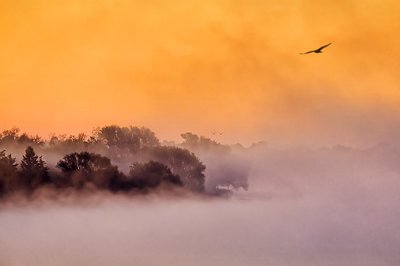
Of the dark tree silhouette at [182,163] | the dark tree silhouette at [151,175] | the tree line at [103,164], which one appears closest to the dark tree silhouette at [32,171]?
the tree line at [103,164]

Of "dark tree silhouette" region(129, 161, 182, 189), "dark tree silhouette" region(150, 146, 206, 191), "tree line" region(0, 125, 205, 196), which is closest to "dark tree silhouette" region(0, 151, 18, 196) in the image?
"tree line" region(0, 125, 205, 196)

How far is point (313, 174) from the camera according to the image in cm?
10594

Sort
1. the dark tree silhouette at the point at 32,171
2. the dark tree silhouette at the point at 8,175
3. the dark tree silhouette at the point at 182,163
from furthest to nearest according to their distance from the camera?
the dark tree silhouette at the point at 182,163, the dark tree silhouette at the point at 32,171, the dark tree silhouette at the point at 8,175

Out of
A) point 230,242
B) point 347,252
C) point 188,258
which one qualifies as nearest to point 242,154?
point 230,242

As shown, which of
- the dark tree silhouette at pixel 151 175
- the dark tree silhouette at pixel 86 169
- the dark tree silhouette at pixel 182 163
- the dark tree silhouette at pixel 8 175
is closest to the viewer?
the dark tree silhouette at pixel 8 175

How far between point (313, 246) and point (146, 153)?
762 inches

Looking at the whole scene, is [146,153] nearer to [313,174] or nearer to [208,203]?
[208,203]

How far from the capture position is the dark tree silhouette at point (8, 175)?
6594 cm

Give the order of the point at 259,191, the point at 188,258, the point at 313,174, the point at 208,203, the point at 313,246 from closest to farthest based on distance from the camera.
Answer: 1. the point at 188,258
2. the point at 313,246
3. the point at 208,203
4. the point at 259,191
5. the point at 313,174

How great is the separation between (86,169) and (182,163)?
11.7m

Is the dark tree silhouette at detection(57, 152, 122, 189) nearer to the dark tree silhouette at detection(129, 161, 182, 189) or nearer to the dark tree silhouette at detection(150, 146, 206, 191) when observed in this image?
the dark tree silhouette at detection(129, 161, 182, 189)

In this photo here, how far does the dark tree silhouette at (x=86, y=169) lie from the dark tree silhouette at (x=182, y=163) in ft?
22.4

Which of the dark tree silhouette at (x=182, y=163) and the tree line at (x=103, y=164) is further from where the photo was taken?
the dark tree silhouette at (x=182, y=163)

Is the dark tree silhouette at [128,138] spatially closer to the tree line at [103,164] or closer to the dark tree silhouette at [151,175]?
the tree line at [103,164]
